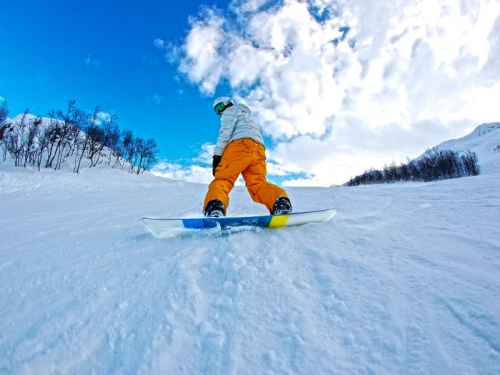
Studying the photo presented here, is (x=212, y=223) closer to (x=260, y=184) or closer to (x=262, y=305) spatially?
(x=260, y=184)

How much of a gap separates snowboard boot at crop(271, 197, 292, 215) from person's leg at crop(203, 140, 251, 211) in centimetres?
37

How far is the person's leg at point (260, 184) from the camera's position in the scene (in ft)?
6.77

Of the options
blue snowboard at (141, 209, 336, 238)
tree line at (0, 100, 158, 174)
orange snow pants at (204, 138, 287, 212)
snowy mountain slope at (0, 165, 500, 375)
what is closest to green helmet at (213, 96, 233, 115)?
orange snow pants at (204, 138, 287, 212)

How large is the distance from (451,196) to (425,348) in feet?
9.13

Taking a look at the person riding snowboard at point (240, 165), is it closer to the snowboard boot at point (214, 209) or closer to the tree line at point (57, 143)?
the snowboard boot at point (214, 209)

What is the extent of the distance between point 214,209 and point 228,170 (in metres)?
0.42

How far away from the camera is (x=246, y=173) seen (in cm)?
230

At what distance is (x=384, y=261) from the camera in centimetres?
119

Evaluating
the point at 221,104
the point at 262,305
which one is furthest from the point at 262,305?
the point at 221,104

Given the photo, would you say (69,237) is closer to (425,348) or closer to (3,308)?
(3,308)

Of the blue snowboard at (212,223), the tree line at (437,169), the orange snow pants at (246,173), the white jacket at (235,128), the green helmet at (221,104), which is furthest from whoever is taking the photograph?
the tree line at (437,169)

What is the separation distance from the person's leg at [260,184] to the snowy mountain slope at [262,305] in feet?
1.52

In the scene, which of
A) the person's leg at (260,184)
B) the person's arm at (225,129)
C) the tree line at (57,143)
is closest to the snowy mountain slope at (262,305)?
the person's leg at (260,184)

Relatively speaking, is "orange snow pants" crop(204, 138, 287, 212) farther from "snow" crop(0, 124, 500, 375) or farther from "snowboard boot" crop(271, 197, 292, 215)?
"snow" crop(0, 124, 500, 375)
